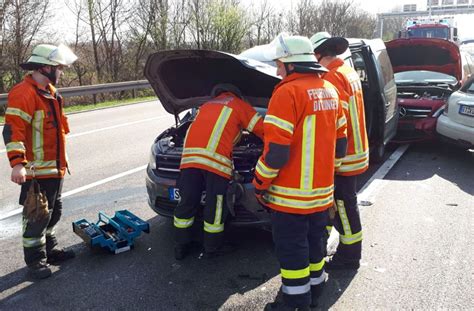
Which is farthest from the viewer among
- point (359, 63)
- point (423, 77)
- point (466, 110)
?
point (423, 77)

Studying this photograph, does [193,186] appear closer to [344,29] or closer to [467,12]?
[344,29]

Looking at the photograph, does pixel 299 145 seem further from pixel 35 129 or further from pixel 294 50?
pixel 35 129

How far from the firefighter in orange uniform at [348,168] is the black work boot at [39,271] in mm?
2285

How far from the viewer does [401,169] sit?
21.1ft

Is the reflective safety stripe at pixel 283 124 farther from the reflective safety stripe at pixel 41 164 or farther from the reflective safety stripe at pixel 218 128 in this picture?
the reflective safety stripe at pixel 41 164

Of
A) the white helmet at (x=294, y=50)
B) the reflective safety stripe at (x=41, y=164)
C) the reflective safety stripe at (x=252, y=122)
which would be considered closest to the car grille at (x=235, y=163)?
the reflective safety stripe at (x=252, y=122)

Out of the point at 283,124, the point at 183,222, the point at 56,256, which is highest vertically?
the point at 283,124

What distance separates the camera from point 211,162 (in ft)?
11.7

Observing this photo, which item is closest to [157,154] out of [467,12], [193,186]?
[193,186]

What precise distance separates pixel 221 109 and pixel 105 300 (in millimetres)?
1724

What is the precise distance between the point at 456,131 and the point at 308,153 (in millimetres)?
4713

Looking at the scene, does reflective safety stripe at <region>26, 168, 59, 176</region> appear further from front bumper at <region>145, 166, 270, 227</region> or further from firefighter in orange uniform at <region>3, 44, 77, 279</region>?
front bumper at <region>145, 166, 270, 227</region>

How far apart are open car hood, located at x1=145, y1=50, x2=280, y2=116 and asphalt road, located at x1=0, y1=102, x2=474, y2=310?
1343 mm

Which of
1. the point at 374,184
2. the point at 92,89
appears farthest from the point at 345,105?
the point at 92,89
